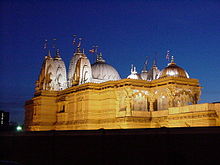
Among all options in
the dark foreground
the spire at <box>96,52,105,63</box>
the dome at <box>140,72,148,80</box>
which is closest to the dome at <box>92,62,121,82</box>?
the spire at <box>96,52,105,63</box>

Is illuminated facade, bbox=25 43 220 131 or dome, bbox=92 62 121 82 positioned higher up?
dome, bbox=92 62 121 82

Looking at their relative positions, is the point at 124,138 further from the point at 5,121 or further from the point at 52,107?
the point at 5,121

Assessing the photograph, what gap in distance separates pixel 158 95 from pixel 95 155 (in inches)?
829

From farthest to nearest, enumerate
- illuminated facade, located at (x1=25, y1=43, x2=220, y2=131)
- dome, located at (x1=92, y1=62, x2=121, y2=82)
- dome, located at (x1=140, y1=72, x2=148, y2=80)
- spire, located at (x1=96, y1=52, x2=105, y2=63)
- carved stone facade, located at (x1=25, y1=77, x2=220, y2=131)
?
dome, located at (x1=140, y1=72, x2=148, y2=80) < spire, located at (x1=96, y1=52, x2=105, y2=63) < dome, located at (x1=92, y1=62, x2=121, y2=82) < carved stone facade, located at (x1=25, y1=77, x2=220, y2=131) < illuminated facade, located at (x1=25, y1=43, x2=220, y2=131)

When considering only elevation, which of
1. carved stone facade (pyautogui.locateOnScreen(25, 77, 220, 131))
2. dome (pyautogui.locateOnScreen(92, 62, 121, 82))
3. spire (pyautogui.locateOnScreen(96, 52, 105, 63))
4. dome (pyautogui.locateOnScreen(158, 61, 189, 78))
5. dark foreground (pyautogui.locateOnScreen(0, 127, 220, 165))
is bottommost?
dark foreground (pyautogui.locateOnScreen(0, 127, 220, 165))

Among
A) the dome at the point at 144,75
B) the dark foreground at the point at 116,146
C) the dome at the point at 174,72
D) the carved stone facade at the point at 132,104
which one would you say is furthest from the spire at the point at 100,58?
the dark foreground at the point at 116,146

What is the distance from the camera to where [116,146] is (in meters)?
23.6

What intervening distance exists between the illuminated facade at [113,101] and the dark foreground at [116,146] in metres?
13.9

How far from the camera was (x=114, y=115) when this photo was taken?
44250 millimetres

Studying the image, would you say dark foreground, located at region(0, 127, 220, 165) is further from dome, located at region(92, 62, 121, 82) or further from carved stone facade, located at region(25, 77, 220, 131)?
dome, located at region(92, 62, 121, 82)

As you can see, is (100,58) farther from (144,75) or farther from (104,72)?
(144,75)

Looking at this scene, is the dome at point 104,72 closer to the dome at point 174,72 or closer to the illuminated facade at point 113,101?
the illuminated facade at point 113,101

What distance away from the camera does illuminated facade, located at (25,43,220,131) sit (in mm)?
39219

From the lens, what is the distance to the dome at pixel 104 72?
178 feet
